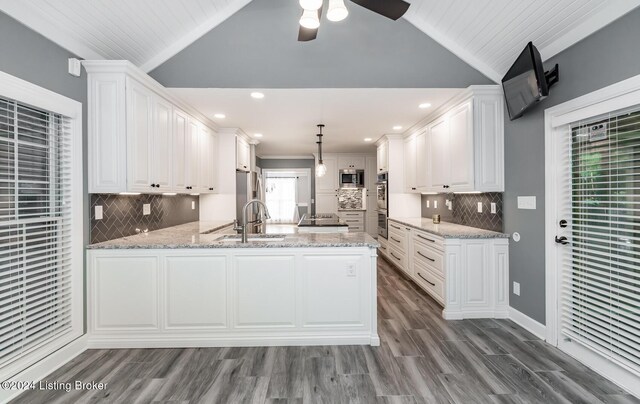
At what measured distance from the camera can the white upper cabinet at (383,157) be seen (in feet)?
18.7

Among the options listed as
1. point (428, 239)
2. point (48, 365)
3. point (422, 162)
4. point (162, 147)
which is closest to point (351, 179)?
point (422, 162)

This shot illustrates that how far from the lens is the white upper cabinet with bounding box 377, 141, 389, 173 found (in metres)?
5.70

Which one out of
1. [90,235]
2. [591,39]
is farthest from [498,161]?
[90,235]

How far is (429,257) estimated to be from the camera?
146 inches

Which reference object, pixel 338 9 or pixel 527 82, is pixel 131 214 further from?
pixel 527 82

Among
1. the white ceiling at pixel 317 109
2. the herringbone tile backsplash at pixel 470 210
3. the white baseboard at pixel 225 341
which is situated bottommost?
the white baseboard at pixel 225 341

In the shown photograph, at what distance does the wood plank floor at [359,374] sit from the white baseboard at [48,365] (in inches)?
2.3

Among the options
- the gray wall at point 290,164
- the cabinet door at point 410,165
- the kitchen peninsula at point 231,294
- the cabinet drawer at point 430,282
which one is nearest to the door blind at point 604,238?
the cabinet drawer at point 430,282

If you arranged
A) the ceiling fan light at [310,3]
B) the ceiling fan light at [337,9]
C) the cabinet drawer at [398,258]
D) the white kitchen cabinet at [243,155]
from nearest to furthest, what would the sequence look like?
1. the ceiling fan light at [310,3]
2. the ceiling fan light at [337,9]
3. the cabinet drawer at [398,258]
4. the white kitchen cabinet at [243,155]

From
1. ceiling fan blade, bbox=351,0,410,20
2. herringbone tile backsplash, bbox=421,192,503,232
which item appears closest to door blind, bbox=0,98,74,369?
ceiling fan blade, bbox=351,0,410,20

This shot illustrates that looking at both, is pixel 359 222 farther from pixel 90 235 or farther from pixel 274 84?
pixel 90 235

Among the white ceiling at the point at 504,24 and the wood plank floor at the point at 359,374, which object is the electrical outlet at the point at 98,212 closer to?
the wood plank floor at the point at 359,374

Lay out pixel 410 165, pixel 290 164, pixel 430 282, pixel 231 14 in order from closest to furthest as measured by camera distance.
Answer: pixel 231 14 → pixel 430 282 → pixel 410 165 → pixel 290 164

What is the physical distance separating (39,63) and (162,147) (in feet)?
3.75
